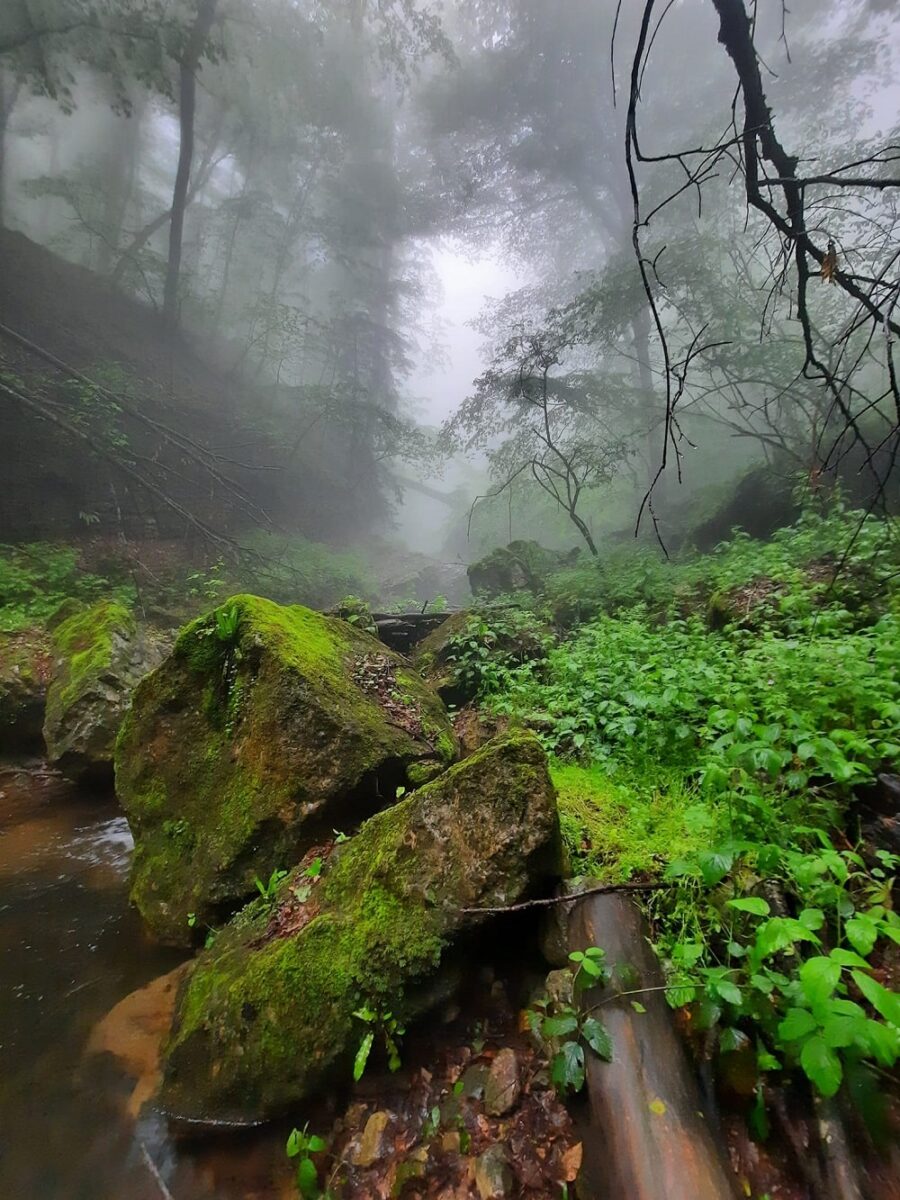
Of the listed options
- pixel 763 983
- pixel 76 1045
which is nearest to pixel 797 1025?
pixel 763 983

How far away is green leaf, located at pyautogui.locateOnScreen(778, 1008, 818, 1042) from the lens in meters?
1.49

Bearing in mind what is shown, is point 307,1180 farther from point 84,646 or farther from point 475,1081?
point 84,646

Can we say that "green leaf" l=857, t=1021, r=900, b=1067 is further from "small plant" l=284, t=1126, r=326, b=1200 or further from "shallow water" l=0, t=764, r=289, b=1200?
"shallow water" l=0, t=764, r=289, b=1200

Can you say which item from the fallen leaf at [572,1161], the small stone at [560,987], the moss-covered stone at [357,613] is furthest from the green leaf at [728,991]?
the moss-covered stone at [357,613]

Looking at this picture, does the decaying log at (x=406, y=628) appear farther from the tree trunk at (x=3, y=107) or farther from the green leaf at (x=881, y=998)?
the tree trunk at (x=3, y=107)

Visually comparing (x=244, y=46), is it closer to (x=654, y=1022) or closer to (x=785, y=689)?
(x=785, y=689)

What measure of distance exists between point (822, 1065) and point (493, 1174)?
135 centimetres

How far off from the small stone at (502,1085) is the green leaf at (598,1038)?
460 millimetres

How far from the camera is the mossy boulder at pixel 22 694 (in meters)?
6.12

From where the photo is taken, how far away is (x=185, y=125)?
14.5 m

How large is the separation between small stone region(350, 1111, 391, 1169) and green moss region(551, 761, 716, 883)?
142 centimetres

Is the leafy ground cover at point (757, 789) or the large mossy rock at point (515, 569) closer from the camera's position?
the leafy ground cover at point (757, 789)

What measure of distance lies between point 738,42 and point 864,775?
3.27 m

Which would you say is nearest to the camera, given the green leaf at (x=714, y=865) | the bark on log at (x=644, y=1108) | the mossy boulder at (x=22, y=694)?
the bark on log at (x=644, y=1108)
